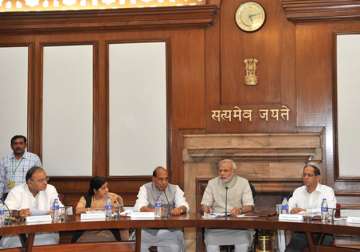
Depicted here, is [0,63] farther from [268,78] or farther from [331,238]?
[331,238]

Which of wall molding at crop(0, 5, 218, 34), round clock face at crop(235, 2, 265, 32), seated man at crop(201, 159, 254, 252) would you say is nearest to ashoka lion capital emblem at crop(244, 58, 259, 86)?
round clock face at crop(235, 2, 265, 32)

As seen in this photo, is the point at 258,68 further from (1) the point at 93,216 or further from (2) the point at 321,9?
(1) the point at 93,216

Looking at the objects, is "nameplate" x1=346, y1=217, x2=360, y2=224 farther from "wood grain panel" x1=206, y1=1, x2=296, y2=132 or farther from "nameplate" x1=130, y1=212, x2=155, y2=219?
"wood grain panel" x1=206, y1=1, x2=296, y2=132

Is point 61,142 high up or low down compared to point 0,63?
down

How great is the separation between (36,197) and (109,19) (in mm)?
2701

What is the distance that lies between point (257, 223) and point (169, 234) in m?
1.24

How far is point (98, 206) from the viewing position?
572cm

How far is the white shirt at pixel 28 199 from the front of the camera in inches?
210

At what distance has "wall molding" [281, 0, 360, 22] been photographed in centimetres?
692

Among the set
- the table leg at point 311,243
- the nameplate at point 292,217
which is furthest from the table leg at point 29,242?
the table leg at point 311,243

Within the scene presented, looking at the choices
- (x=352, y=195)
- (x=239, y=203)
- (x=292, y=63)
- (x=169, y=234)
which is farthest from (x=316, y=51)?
(x=169, y=234)

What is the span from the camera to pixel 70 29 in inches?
295

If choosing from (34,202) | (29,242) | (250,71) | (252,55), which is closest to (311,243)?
(29,242)

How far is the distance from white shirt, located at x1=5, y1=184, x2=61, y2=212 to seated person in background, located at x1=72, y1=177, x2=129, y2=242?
27 centimetres
